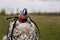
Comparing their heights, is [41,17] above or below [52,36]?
above

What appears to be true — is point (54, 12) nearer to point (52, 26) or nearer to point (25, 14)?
point (52, 26)

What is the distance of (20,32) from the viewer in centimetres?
245

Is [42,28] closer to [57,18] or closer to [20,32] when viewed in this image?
[57,18]

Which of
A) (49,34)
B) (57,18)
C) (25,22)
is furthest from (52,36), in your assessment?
(25,22)

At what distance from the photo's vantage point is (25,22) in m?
2.48

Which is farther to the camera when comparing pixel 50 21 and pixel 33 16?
pixel 50 21

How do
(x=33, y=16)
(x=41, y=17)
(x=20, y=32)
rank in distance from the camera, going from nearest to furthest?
(x=20, y=32), (x=33, y=16), (x=41, y=17)

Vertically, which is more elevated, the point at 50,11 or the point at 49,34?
the point at 50,11

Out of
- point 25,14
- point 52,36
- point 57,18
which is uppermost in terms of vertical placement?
point 25,14

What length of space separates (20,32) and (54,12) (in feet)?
4.55

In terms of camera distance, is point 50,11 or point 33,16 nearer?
point 33,16

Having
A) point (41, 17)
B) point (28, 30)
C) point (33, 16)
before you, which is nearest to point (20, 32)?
point (28, 30)

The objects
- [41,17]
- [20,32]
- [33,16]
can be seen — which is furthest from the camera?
[41,17]

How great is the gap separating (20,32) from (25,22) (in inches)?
4.3
